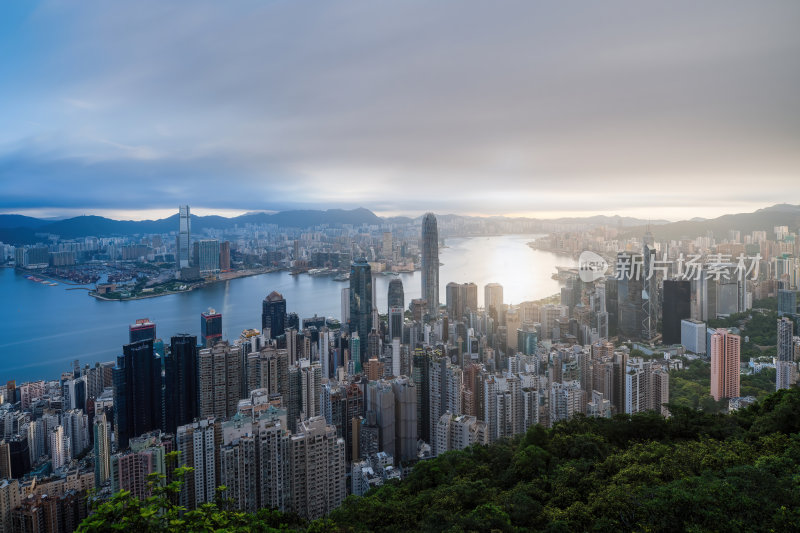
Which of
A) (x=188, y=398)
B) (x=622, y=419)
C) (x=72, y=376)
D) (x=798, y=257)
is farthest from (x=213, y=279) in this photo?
(x=798, y=257)

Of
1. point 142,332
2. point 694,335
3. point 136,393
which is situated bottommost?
point 136,393

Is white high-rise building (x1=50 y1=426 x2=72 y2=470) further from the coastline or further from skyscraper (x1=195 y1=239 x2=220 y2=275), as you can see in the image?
skyscraper (x1=195 y1=239 x2=220 y2=275)

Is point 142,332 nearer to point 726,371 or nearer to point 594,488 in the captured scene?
point 594,488

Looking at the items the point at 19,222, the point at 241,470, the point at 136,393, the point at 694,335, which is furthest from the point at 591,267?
the point at 19,222

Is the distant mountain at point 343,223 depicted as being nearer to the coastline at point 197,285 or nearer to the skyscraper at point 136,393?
the coastline at point 197,285

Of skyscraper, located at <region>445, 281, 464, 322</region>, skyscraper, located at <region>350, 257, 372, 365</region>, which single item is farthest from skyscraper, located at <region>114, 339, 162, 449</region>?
skyscraper, located at <region>445, 281, 464, 322</region>

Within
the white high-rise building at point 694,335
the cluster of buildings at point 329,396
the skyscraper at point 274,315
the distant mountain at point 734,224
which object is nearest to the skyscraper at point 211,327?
the cluster of buildings at point 329,396
